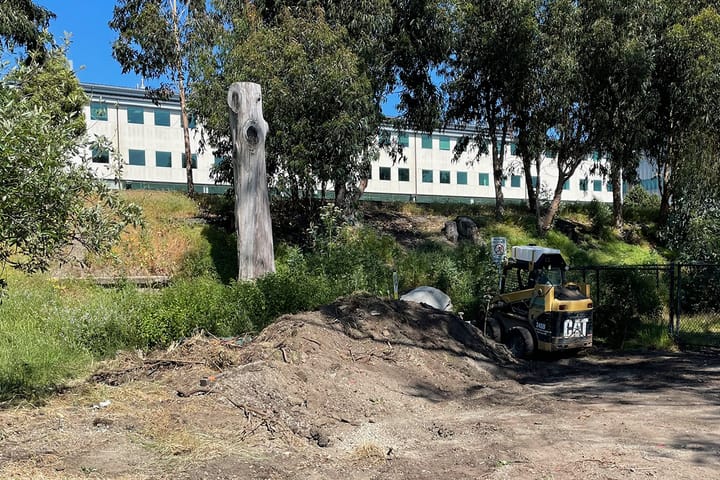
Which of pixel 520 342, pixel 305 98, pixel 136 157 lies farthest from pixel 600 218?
pixel 136 157

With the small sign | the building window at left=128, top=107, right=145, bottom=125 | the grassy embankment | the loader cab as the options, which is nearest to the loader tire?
the loader cab

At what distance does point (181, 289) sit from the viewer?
1155 centimetres

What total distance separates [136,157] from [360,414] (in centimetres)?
3960

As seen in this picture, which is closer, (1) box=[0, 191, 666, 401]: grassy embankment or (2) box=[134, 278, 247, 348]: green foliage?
(1) box=[0, 191, 666, 401]: grassy embankment

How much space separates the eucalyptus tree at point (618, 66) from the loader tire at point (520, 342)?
484 inches

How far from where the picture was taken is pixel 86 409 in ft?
23.8

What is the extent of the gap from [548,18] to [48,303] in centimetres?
1730

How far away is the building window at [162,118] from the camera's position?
44.1 m

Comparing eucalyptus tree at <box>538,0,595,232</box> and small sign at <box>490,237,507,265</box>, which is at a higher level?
eucalyptus tree at <box>538,0,595,232</box>

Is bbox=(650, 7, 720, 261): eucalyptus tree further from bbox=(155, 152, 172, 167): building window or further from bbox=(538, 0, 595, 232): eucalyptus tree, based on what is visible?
bbox=(155, 152, 172, 167): building window

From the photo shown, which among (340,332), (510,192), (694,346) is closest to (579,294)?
(694,346)

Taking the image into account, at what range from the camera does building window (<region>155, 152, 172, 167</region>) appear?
4448 centimetres

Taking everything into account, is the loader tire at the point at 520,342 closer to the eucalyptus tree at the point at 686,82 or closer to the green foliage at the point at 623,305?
the green foliage at the point at 623,305

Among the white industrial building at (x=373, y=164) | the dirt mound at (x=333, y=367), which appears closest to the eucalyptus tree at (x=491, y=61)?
the white industrial building at (x=373, y=164)
